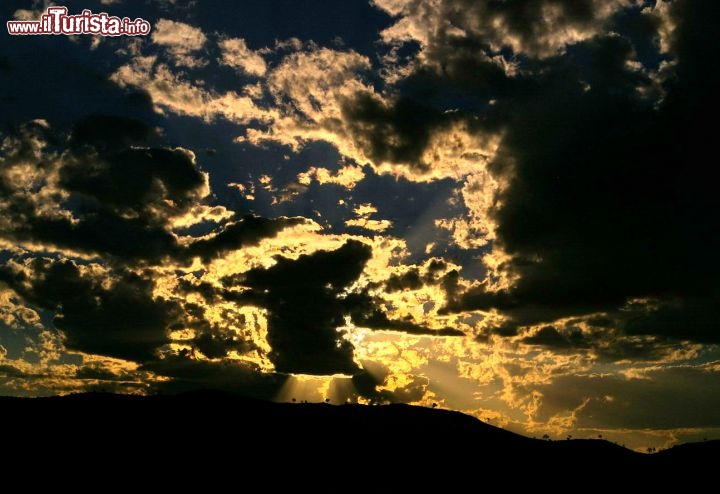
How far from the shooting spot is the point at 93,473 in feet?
370

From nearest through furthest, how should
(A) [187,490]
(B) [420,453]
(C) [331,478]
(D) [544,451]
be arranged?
(A) [187,490], (C) [331,478], (B) [420,453], (D) [544,451]

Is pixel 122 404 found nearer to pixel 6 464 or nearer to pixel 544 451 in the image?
pixel 6 464

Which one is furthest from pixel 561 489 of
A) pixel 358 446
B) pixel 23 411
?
pixel 23 411

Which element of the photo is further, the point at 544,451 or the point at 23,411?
the point at 544,451

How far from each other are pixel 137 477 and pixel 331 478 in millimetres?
39886

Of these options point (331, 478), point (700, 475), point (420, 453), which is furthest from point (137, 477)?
A: point (700, 475)

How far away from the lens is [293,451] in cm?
13950

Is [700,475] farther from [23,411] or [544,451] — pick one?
[23,411]

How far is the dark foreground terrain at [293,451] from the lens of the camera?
121 metres

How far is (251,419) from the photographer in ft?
509

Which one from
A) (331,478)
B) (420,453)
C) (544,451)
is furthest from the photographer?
(544,451)

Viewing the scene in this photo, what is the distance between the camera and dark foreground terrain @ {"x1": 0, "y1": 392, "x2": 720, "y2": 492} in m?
121

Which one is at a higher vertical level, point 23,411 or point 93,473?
point 23,411

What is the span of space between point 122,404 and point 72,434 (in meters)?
22.1
